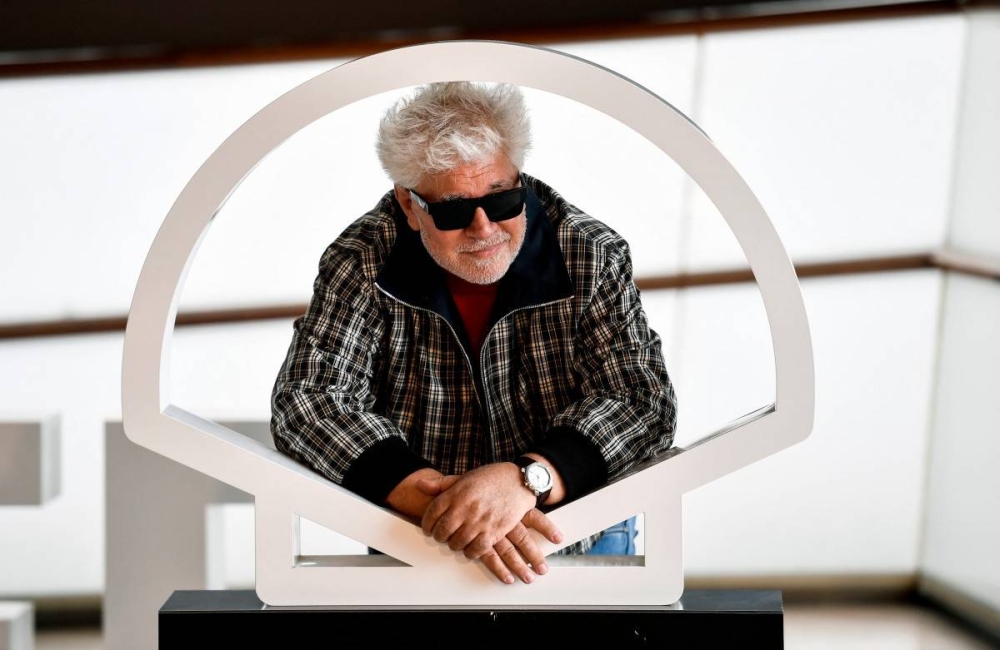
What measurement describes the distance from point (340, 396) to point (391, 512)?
21 cm

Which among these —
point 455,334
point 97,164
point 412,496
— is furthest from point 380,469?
point 97,164

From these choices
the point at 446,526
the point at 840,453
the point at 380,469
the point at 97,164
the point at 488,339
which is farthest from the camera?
the point at 840,453

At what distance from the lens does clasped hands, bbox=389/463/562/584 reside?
1.12 meters

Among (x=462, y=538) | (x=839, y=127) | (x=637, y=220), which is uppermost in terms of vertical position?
(x=839, y=127)

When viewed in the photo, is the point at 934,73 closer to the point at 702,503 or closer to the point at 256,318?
the point at 702,503

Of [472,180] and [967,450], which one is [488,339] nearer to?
[472,180]

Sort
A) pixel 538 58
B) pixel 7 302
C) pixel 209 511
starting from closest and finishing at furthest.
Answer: pixel 538 58, pixel 209 511, pixel 7 302

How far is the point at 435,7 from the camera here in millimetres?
3287

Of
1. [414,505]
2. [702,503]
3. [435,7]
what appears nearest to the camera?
[414,505]

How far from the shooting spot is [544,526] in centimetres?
114

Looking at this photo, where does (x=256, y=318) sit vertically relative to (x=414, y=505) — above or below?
above

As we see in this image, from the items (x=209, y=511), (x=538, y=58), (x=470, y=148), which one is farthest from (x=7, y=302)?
(x=538, y=58)

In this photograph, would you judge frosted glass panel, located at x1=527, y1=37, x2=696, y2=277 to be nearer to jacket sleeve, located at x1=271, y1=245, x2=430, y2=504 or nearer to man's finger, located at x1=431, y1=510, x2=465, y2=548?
jacket sleeve, located at x1=271, y1=245, x2=430, y2=504

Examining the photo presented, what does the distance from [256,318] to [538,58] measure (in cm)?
272
